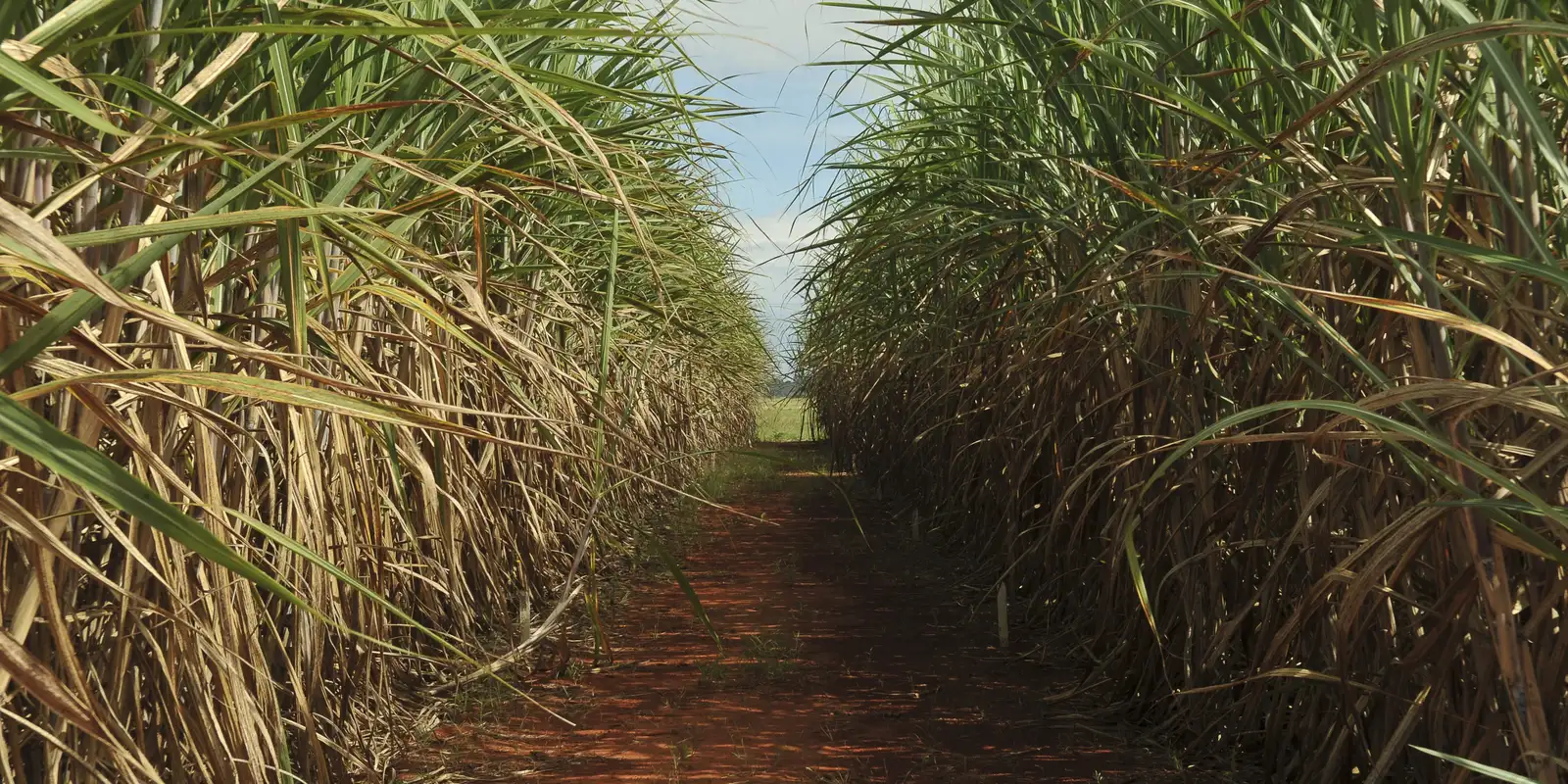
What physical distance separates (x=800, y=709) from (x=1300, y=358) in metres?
2.00

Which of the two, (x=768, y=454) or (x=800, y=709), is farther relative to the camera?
(x=800, y=709)

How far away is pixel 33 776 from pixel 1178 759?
7.00 feet

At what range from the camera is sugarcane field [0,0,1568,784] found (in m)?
1.10

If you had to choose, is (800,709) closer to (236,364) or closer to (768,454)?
(768,454)

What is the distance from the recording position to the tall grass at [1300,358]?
1.22 m

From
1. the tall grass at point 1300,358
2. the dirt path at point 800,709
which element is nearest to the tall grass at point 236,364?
the dirt path at point 800,709

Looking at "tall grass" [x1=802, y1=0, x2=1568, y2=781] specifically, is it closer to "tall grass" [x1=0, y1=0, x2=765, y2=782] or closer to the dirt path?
the dirt path

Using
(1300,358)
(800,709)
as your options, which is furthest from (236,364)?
(800,709)

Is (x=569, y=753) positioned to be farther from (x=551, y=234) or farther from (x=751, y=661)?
(x=551, y=234)

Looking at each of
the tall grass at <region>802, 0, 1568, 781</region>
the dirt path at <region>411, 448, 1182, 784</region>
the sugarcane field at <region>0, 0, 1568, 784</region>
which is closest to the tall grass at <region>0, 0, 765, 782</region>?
the sugarcane field at <region>0, 0, 1568, 784</region>

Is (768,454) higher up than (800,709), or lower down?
higher up

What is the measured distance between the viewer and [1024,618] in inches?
153

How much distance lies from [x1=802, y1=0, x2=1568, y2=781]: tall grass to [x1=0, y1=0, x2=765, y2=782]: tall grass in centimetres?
80

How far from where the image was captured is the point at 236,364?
165 cm
